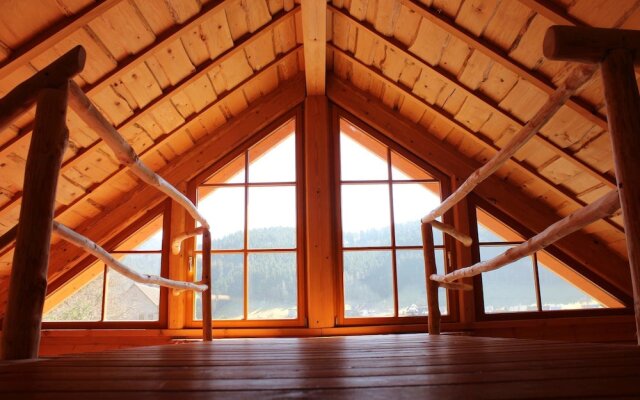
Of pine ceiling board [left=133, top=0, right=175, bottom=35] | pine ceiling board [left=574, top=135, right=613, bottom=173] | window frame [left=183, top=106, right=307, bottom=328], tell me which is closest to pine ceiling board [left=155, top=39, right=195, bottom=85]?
pine ceiling board [left=133, top=0, right=175, bottom=35]

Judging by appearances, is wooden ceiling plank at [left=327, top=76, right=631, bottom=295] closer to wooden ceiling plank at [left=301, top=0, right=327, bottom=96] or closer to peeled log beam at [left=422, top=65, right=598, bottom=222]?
wooden ceiling plank at [left=301, top=0, right=327, bottom=96]

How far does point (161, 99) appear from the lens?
3014 mm

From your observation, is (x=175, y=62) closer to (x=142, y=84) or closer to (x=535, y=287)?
(x=142, y=84)

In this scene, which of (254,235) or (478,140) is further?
(254,235)

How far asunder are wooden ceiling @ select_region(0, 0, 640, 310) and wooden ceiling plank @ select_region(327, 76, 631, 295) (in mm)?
52

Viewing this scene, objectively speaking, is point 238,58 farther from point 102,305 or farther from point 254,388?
point 254,388

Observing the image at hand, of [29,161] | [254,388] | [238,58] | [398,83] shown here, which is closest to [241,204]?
[238,58]

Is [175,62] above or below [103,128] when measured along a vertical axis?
above

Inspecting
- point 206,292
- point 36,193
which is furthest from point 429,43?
point 36,193

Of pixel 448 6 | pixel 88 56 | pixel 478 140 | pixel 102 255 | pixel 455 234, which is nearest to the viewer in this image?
pixel 102 255

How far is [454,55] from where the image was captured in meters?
2.90

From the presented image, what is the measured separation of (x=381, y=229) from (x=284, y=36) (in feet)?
5.03

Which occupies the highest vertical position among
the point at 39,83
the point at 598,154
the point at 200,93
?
the point at 200,93

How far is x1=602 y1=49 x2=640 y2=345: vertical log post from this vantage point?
0.92m
